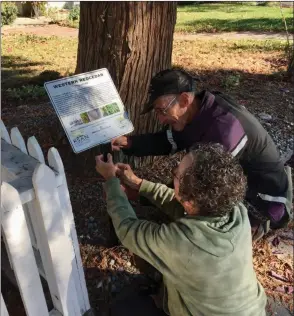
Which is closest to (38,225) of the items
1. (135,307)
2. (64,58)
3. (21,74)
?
(135,307)

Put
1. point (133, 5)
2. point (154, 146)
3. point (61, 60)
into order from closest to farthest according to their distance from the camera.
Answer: point (154, 146), point (133, 5), point (61, 60)

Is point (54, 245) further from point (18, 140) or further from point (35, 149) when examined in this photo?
point (18, 140)

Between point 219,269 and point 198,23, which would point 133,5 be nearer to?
point 219,269

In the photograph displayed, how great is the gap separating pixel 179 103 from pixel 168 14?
4.63ft

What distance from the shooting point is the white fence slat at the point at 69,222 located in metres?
1.93

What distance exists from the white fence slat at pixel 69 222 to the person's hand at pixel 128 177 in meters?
0.44

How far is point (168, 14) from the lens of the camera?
357 centimetres

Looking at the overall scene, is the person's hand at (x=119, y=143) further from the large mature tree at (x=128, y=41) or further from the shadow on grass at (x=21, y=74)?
the shadow on grass at (x=21, y=74)

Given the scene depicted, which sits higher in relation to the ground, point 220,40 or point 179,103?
point 179,103

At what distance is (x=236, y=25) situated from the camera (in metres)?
15.1

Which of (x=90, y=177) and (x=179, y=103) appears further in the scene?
(x=90, y=177)

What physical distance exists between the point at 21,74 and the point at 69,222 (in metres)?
6.47

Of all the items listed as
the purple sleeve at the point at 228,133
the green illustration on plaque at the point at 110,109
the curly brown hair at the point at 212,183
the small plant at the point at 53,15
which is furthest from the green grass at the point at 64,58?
the small plant at the point at 53,15

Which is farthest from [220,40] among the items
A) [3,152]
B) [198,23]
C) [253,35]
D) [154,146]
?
A: [3,152]
